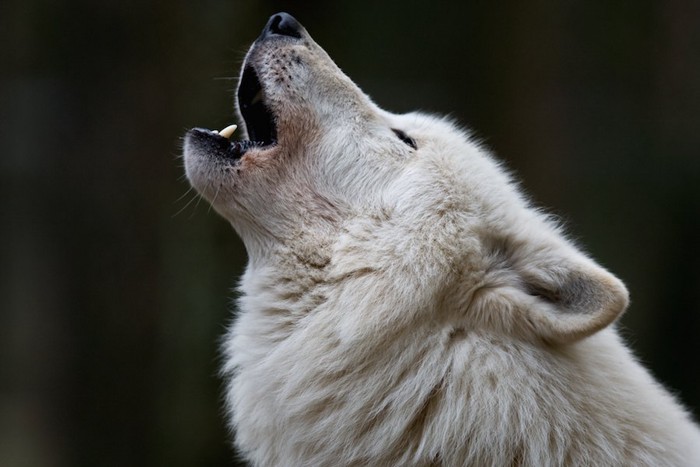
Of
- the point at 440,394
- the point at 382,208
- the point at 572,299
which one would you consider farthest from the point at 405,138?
the point at 440,394

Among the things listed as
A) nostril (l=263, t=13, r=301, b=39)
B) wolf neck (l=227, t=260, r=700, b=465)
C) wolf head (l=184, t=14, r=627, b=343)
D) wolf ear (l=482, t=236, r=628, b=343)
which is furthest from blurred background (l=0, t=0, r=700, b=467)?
wolf ear (l=482, t=236, r=628, b=343)

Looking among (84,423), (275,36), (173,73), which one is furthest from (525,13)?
(84,423)

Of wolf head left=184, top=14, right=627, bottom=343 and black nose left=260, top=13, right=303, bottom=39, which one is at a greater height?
black nose left=260, top=13, right=303, bottom=39

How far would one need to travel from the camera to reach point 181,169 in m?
7.52

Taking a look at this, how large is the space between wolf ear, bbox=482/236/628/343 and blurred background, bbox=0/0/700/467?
4.45 meters

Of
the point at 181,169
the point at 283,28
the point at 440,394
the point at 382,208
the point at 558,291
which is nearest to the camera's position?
the point at 440,394

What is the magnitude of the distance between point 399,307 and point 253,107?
119 centimetres

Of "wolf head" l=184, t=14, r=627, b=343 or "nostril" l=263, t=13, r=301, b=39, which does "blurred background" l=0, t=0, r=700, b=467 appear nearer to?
"nostril" l=263, t=13, r=301, b=39

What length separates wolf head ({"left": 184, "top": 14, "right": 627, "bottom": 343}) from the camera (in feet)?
9.77

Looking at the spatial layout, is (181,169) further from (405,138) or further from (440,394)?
(440,394)

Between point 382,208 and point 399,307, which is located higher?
point 382,208

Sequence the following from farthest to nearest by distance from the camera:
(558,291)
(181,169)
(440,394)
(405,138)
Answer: (181,169) < (405,138) < (558,291) < (440,394)

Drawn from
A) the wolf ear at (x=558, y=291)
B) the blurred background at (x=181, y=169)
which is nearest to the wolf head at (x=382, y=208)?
the wolf ear at (x=558, y=291)

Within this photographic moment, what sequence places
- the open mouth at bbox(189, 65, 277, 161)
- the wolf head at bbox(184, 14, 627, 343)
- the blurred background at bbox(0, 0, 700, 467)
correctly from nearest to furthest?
the wolf head at bbox(184, 14, 627, 343)
the open mouth at bbox(189, 65, 277, 161)
the blurred background at bbox(0, 0, 700, 467)
